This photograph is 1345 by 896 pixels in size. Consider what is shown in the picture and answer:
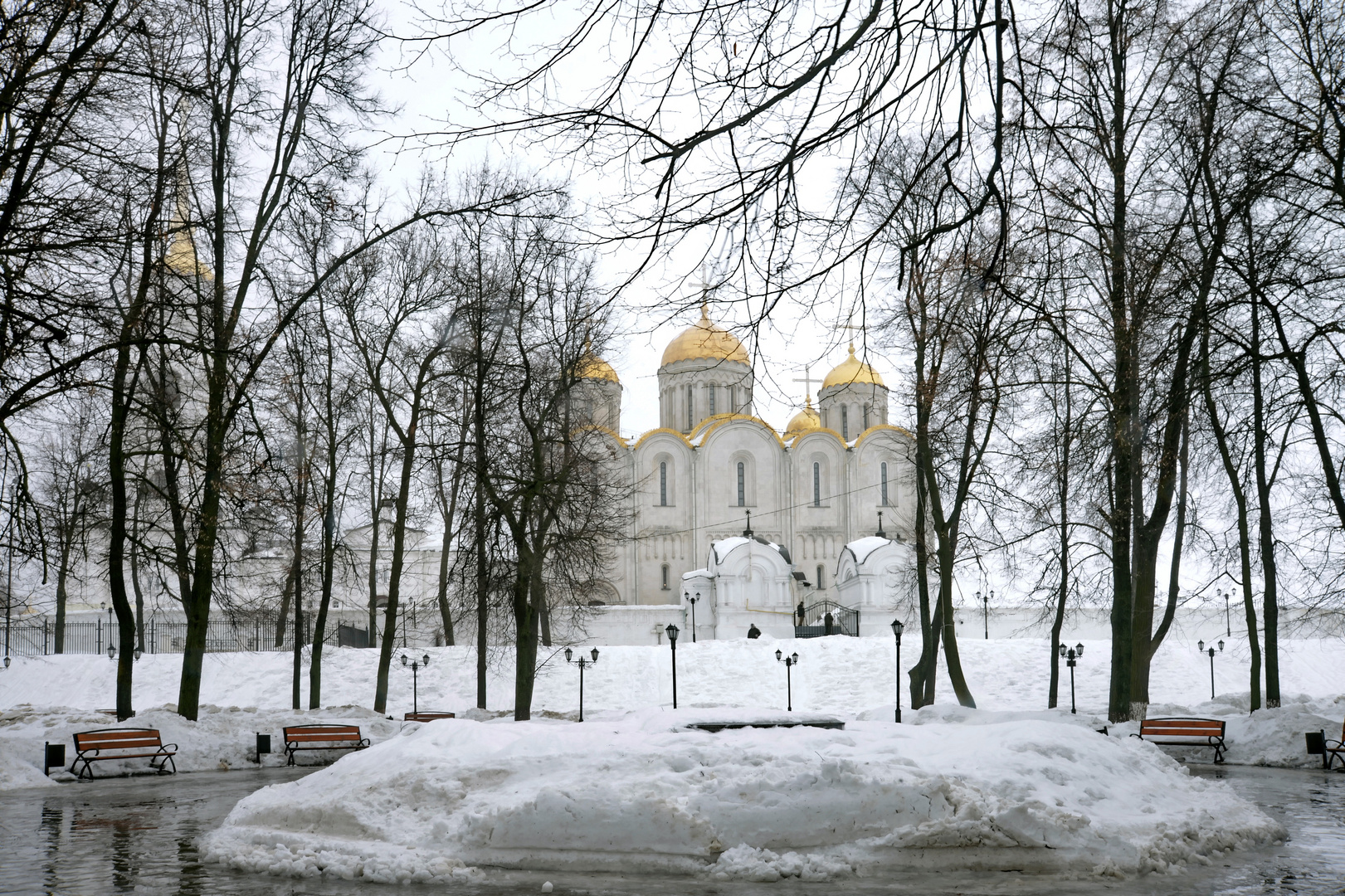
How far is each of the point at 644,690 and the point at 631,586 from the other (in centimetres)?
2094

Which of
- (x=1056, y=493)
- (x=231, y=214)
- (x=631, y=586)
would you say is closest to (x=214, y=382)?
(x=231, y=214)

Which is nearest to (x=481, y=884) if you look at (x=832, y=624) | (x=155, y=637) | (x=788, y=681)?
(x=788, y=681)

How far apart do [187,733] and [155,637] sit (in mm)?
25571

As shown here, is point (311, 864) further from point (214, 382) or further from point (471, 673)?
point (471, 673)

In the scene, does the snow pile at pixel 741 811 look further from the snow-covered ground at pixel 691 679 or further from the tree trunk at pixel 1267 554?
the snow-covered ground at pixel 691 679

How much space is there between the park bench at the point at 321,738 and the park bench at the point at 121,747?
5.22 feet

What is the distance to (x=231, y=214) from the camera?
16328 mm

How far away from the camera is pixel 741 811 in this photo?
25.0ft

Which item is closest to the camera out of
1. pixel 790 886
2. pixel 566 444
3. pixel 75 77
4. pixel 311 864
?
pixel 790 886

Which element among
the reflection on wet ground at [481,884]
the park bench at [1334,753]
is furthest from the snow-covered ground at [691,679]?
the reflection on wet ground at [481,884]

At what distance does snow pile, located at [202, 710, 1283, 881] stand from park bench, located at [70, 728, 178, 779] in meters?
6.52

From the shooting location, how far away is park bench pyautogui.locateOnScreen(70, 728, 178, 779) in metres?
14.1

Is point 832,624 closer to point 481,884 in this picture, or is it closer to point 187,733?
point 187,733

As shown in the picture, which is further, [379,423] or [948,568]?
[379,423]
